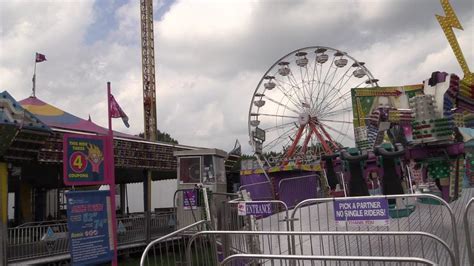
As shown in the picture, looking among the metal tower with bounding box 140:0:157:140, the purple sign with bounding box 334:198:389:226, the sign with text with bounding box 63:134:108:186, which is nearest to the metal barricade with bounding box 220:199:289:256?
the purple sign with bounding box 334:198:389:226

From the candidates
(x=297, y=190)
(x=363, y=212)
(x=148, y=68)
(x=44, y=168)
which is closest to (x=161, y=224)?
(x=44, y=168)

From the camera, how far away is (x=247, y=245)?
24.3 feet

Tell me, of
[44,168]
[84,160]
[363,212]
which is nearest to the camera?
[363,212]

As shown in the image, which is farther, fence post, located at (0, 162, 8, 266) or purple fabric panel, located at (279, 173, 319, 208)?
purple fabric panel, located at (279, 173, 319, 208)

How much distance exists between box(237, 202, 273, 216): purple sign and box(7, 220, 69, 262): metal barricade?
304 inches

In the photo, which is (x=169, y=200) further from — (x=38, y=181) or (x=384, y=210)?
(x=384, y=210)

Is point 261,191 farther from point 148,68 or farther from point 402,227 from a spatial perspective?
point 148,68

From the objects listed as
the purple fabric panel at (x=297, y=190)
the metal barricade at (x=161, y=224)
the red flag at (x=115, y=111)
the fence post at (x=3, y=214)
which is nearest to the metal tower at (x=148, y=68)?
the metal barricade at (x=161, y=224)

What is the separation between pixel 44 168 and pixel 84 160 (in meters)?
13.1

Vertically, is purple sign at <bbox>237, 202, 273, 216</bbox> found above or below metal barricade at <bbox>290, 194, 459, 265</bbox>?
above

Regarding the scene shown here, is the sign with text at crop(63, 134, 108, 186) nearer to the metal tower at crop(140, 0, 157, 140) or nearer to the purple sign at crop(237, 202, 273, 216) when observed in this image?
the purple sign at crop(237, 202, 273, 216)

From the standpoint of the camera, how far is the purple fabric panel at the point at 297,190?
16.6m

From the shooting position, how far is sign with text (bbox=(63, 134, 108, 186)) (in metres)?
7.71

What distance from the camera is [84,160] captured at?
7891mm
